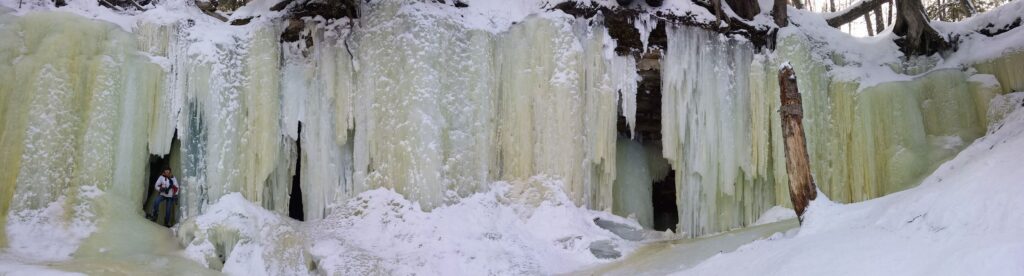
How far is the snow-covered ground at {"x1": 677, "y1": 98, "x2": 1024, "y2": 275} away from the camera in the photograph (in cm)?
773

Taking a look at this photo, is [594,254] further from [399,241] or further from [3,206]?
[3,206]

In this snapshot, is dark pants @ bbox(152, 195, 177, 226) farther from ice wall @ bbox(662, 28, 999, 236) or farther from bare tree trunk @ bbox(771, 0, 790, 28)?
bare tree trunk @ bbox(771, 0, 790, 28)

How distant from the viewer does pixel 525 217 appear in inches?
557

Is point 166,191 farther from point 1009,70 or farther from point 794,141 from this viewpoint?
point 1009,70

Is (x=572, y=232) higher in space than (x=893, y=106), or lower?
lower

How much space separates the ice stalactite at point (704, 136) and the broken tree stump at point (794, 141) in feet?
14.1

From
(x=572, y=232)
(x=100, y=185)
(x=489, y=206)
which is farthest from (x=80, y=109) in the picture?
(x=572, y=232)

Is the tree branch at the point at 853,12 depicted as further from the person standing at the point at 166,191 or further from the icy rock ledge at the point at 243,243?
the person standing at the point at 166,191

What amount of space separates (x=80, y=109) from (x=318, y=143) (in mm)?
3036

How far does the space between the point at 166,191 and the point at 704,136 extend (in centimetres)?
738

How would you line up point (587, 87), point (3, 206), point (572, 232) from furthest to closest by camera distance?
point (587, 87) < point (572, 232) < point (3, 206)

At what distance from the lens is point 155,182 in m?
14.8

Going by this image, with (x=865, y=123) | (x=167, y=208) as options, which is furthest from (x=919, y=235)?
(x=167, y=208)

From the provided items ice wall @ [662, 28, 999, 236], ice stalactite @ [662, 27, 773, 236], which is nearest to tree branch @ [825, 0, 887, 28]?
ice wall @ [662, 28, 999, 236]
